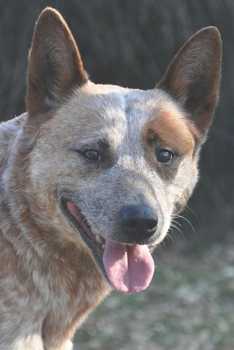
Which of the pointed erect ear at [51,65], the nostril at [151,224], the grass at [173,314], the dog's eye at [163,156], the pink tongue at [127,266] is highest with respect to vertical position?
the pointed erect ear at [51,65]

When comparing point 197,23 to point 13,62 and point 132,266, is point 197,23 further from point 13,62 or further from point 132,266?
point 132,266

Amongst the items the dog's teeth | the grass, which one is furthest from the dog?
the grass

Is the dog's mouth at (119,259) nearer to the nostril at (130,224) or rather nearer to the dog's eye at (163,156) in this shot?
the nostril at (130,224)

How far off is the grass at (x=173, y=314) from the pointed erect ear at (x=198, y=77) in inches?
89.8

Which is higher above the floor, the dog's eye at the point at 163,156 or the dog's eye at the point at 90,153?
the dog's eye at the point at 90,153

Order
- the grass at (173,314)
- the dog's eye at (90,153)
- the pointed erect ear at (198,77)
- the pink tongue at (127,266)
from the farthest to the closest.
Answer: the grass at (173,314), the pointed erect ear at (198,77), the dog's eye at (90,153), the pink tongue at (127,266)

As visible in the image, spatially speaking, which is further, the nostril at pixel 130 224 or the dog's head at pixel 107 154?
the dog's head at pixel 107 154

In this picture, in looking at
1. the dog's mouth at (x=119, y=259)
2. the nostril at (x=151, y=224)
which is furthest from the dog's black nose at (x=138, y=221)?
the dog's mouth at (x=119, y=259)

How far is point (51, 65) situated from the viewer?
10.7 ft

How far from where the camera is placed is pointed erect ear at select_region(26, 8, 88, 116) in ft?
10.3

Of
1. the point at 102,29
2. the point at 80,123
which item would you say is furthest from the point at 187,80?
the point at 102,29

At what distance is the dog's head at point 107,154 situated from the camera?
295 cm

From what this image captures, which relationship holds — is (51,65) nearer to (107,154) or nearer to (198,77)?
(107,154)

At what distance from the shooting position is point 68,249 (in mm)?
3168
